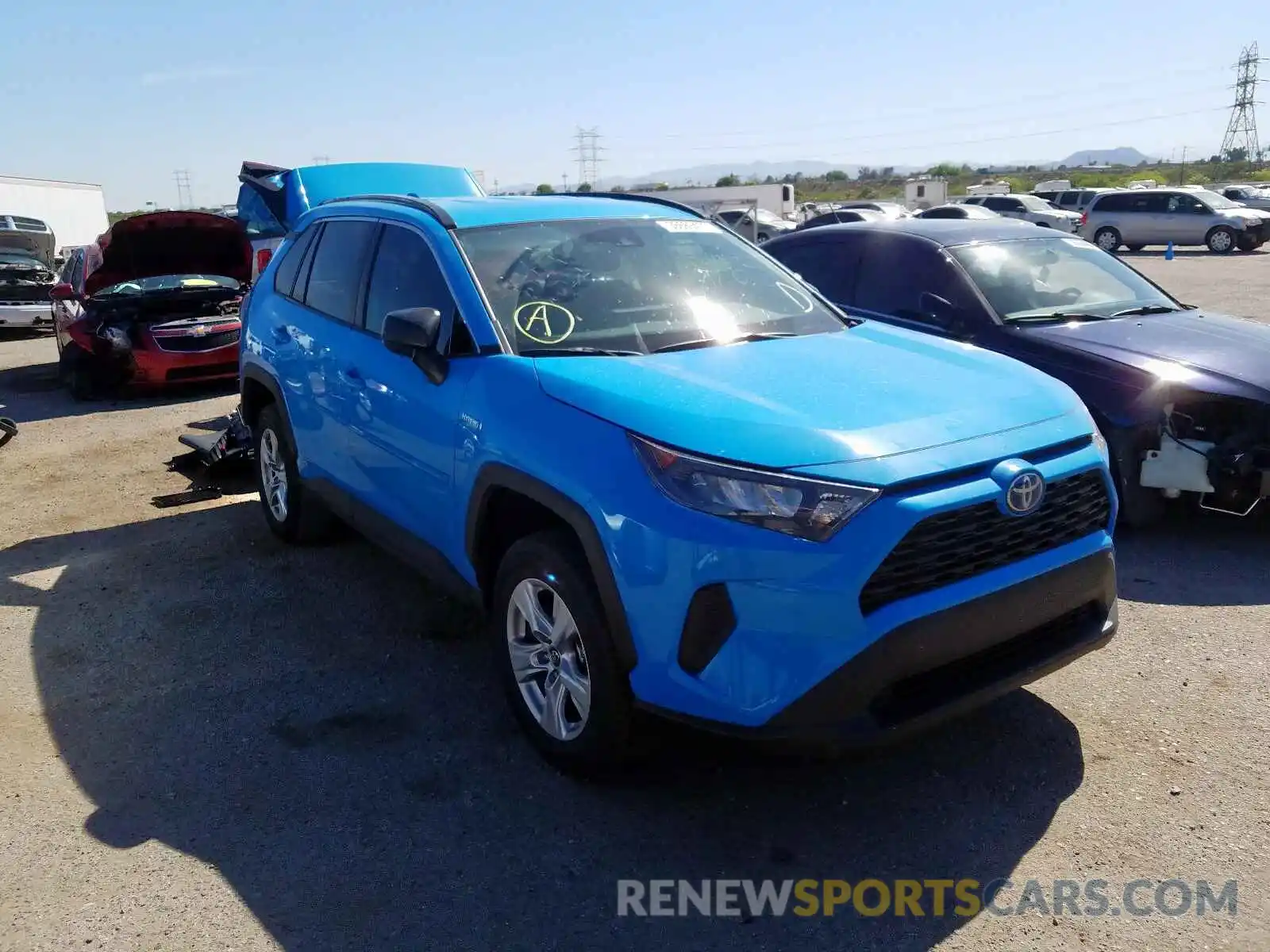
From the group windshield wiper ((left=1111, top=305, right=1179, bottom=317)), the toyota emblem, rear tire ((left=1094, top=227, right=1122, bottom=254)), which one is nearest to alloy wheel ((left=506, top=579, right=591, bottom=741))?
the toyota emblem

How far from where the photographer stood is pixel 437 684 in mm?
4262

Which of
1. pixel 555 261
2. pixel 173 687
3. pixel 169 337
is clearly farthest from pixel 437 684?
pixel 169 337

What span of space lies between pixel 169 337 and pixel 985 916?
31.8ft

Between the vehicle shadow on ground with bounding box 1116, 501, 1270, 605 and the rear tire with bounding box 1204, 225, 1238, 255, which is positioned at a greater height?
the rear tire with bounding box 1204, 225, 1238, 255

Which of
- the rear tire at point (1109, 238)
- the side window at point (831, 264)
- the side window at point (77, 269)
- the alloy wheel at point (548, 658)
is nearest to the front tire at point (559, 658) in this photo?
the alloy wheel at point (548, 658)

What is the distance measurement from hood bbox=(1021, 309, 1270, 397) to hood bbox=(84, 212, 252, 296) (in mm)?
8156

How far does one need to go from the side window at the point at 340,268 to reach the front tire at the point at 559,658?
180 cm

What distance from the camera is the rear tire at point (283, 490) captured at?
221 inches

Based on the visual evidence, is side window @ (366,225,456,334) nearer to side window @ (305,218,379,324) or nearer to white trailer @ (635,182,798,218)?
side window @ (305,218,379,324)

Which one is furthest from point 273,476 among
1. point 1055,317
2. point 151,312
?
point 151,312

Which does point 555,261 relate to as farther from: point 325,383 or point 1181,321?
point 1181,321

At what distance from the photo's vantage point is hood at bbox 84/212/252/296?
418 inches

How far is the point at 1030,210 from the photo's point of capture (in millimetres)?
30453

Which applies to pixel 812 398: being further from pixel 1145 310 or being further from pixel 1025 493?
pixel 1145 310
